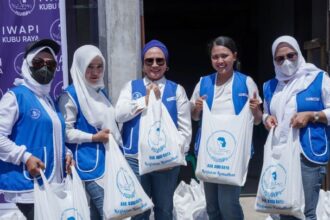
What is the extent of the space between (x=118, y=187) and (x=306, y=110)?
1326 millimetres

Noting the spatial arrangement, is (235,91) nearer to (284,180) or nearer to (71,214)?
(284,180)

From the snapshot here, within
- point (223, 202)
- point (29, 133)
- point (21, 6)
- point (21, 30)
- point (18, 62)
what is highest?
point (21, 6)

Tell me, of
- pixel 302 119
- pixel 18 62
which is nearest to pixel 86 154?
pixel 302 119

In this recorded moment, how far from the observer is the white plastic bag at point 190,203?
5.16 metres

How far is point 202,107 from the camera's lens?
423 centimetres

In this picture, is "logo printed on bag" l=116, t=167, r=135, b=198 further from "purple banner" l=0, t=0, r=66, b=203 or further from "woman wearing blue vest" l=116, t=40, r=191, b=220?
"purple banner" l=0, t=0, r=66, b=203

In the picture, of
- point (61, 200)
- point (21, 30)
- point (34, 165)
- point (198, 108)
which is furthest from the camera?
point (21, 30)

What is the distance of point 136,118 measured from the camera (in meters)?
4.17

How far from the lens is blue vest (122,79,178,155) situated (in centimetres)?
417

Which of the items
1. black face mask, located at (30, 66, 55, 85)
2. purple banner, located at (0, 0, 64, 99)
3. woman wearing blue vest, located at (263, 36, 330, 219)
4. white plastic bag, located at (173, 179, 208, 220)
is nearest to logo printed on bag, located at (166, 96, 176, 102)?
woman wearing blue vest, located at (263, 36, 330, 219)

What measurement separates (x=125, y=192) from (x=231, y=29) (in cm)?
954

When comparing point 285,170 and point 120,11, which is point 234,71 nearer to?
point 285,170

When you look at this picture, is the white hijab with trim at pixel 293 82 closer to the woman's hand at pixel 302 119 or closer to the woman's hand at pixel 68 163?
the woman's hand at pixel 302 119

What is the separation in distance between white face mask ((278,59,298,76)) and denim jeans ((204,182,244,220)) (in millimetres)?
881
